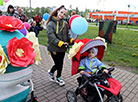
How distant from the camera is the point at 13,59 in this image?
5.47 feet

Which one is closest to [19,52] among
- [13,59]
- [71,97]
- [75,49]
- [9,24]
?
[13,59]

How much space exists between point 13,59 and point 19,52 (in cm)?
11

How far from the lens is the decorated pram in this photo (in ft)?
5.41

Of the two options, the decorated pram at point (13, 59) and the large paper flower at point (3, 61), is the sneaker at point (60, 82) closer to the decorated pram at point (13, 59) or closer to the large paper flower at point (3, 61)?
the decorated pram at point (13, 59)

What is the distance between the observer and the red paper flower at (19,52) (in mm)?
1646

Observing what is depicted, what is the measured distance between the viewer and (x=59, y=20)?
3.29 m

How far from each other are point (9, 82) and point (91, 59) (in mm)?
1674

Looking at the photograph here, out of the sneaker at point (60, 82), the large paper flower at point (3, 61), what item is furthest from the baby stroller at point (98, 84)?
the large paper flower at point (3, 61)

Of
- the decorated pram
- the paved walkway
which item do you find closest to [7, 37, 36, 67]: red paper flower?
the decorated pram

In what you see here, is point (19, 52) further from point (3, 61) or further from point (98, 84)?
point (98, 84)

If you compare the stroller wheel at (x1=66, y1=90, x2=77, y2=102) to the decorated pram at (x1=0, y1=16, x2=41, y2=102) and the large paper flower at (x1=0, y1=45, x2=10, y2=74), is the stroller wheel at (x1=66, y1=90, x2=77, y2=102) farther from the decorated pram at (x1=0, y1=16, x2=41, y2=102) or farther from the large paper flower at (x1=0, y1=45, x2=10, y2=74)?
the large paper flower at (x1=0, y1=45, x2=10, y2=74)

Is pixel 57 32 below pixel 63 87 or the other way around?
the other way around

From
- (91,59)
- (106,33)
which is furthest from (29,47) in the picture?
(106,33)

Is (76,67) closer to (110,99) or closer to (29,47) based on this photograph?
(110,99)
